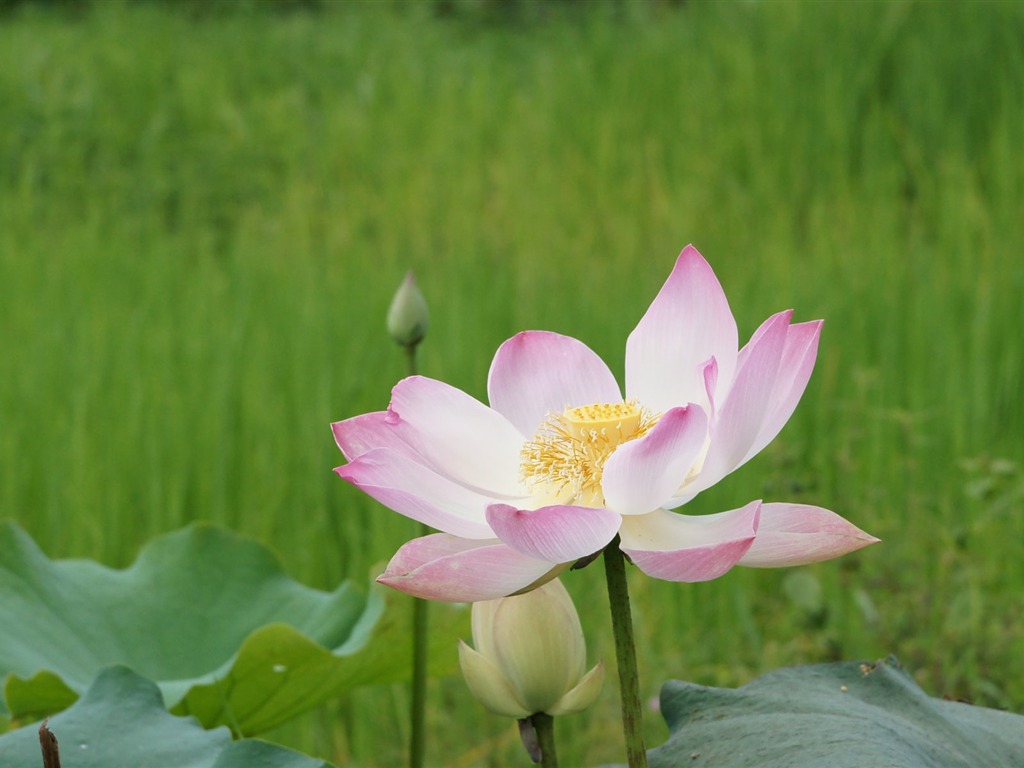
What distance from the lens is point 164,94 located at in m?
4.61

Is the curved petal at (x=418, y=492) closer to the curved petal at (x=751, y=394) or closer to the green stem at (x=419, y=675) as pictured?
the curved petal at (x=751, y=394)

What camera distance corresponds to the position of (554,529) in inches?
18.2

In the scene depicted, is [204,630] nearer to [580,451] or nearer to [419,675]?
[419,675]

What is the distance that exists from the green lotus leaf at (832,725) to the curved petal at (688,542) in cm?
11

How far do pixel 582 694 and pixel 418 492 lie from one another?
13 centimetres

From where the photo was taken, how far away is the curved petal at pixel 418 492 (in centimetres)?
50

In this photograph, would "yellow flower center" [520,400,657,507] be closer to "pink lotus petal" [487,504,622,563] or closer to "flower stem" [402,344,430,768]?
"pink lotus petal" [487,504,622,563]

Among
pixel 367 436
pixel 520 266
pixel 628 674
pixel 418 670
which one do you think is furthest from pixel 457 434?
pixel 520 266

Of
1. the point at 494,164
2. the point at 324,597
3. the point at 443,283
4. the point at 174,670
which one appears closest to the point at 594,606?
the point at 324,597

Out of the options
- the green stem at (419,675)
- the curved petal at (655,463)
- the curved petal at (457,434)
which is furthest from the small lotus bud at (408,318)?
the curved petal at (655,463)

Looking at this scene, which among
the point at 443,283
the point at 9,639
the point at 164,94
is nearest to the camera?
the point at 9,639

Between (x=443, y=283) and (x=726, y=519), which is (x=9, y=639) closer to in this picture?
(x=726, y=519)

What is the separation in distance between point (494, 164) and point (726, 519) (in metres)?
3.50

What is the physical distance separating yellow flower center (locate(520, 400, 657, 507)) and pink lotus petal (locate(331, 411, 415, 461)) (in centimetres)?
6
